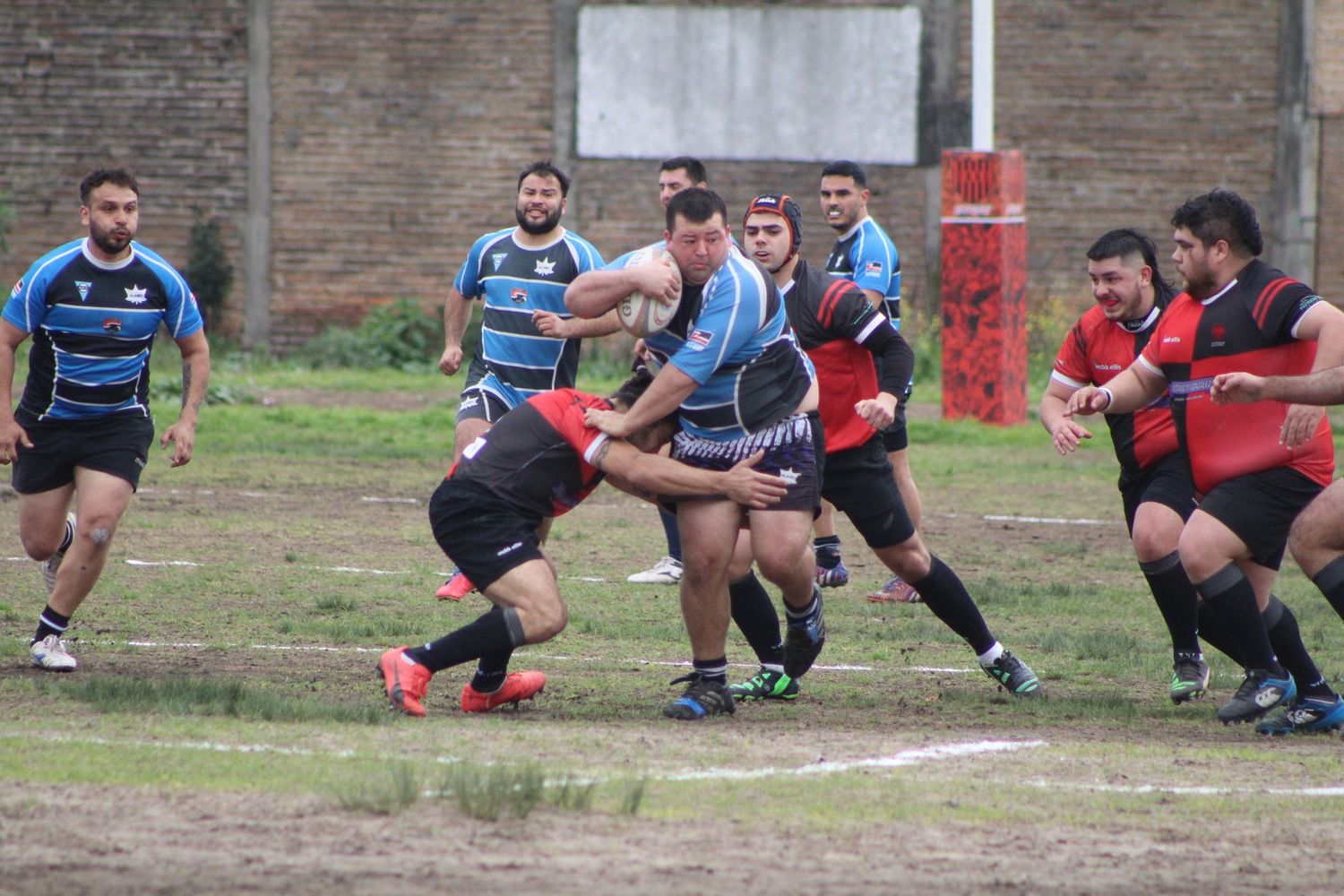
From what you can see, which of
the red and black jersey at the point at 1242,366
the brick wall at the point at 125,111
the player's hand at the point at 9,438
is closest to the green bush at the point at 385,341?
the brick wall at the point at 125,111

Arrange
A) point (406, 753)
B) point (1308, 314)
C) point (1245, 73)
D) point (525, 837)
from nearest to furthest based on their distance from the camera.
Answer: point (525, 837)
point (406, 753)
point (1308, 314)
point (1245, 73)

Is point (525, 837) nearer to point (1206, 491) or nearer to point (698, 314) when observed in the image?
point (698, 314)

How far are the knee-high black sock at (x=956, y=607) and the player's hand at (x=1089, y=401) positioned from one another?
88cm

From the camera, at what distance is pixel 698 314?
6.63 metres

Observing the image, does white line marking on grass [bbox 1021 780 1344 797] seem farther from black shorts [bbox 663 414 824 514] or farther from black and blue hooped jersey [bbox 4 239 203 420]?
black and blue hooped jersey [bbox 4 239 203 420]

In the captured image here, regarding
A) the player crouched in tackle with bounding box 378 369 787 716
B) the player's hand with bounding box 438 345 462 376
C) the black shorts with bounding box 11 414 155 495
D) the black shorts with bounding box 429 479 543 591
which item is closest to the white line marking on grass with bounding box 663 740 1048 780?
the player crouched in tackle with bounding box 378 369 787 716

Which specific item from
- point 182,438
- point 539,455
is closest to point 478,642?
point 539,455

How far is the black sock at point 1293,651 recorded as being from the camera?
673 centimetres

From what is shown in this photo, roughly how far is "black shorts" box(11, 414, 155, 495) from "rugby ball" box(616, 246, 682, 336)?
243 centimetres

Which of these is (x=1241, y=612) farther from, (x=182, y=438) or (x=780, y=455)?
(x=182, y=438)

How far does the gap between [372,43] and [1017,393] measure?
9.75 metres

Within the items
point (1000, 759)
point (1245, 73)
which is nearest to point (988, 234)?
point (1245, 73)

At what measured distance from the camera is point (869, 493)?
296 inches

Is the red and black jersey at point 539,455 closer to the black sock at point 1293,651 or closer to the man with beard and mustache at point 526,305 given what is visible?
the man with beard and mustache at point 526,305
